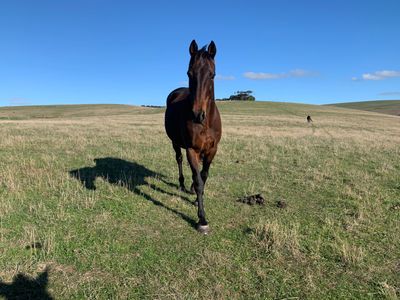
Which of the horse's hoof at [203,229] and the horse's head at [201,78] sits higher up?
the horse's head at [201,78]

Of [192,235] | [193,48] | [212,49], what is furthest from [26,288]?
[212,49]

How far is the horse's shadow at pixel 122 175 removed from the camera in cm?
880

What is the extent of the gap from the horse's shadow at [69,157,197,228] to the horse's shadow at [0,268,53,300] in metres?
3.18

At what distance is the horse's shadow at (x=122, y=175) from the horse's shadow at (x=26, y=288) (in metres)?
3.18

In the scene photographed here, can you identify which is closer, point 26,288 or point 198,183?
point 26,288

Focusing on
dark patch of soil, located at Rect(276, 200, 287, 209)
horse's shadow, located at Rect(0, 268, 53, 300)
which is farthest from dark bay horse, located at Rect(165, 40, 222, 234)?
horse's shadow, located at Rect(0, 268, 53, 300)

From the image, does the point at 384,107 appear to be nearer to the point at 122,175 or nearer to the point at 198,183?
the point at 122,175

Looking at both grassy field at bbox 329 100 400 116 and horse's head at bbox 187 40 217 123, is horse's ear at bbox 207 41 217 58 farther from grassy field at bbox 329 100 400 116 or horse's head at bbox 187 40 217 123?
grassy field at bbox 329 100 400 116

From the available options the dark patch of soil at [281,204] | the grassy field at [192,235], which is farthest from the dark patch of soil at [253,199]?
the dark patch of soil at [281,204]

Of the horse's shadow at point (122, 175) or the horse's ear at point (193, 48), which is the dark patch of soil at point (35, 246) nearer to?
the horse's shadow at point (122, 175)

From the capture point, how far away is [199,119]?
5898 millimetres

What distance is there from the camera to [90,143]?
1692 cm

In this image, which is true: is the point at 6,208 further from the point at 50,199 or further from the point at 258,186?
the point at 258,186

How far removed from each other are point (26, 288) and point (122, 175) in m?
6.17
